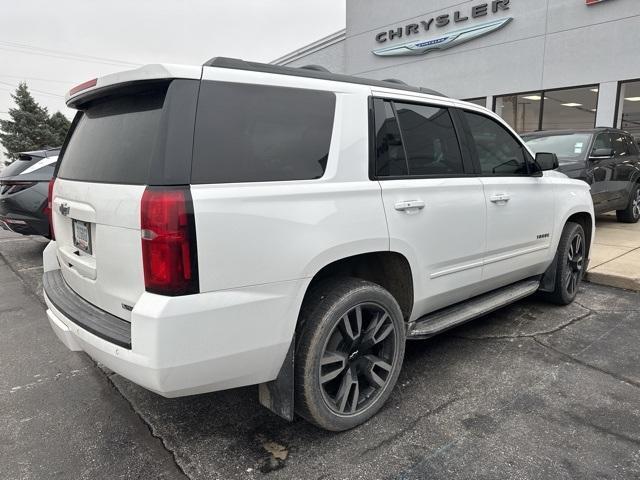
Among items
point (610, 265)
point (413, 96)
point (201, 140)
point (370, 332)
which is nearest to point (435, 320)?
point (370, 332)

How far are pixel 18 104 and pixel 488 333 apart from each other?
162 feet

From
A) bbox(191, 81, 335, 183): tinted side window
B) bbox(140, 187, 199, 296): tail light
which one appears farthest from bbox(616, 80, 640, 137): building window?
bbox(140, 187, 199, 296): tail light

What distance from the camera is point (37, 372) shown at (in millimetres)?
3408

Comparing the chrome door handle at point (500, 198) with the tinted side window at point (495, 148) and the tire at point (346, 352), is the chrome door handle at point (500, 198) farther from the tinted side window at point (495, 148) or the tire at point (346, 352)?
the tire at point (346, 352)

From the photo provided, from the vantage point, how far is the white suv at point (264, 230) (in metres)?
1.94

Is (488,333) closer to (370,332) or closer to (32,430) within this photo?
(370,332)

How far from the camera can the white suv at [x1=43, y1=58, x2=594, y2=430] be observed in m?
1.94

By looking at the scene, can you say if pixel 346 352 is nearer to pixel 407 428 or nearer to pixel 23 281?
pixel 407 428

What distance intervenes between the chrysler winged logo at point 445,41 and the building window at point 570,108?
8.16 feet

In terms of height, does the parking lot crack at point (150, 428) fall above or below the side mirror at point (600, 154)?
below

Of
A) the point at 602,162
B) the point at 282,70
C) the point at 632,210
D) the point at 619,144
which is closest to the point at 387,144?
Result: the point at 282,70

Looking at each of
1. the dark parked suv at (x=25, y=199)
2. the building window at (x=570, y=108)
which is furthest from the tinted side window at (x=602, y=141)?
the dark parked suv at (x=25, y=199)

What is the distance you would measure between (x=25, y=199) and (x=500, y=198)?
20.5 ft

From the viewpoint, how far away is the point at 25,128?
4141cm
